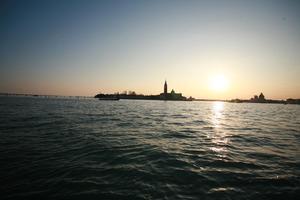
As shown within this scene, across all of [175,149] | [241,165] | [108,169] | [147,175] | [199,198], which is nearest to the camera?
[199,198]

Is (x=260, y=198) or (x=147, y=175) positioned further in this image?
(x=147, y=175)

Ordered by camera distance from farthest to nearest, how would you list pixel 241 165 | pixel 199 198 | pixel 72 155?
pixel 72 155 → pixel 241 165 → pixel 199 198

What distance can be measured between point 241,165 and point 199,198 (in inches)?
175

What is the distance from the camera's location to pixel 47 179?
7254mm

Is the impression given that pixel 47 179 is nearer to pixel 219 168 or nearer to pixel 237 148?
pixel 219 168

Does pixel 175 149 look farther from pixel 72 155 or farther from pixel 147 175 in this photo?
pixel 72 155

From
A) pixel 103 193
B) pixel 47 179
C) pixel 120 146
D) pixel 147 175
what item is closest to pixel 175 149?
pixel 120 146

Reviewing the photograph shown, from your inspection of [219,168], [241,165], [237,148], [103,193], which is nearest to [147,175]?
[103,193]

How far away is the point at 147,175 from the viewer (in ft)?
25.9

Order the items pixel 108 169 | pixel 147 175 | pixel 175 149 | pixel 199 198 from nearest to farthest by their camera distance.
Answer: pixel 199 198
pixel 147 175
pixel 108 169
pixel 175 149

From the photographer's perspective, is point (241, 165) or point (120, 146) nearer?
point (241, 165)

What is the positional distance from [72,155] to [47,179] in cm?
322

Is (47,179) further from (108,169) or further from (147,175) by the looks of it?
(147,175)

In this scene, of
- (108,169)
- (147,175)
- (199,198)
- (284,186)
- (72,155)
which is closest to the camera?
(199,198)
